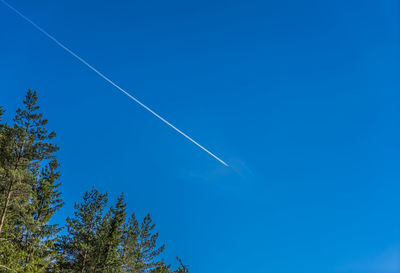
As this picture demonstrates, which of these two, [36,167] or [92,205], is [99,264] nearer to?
[92,205]

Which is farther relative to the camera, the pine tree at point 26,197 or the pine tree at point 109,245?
the pine tree at point 109,245

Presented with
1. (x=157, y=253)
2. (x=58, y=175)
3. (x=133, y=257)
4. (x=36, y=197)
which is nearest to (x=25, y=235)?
(x=36, y=197)

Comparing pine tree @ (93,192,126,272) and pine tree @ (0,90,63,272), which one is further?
pine tree @ (93,192,126,272)

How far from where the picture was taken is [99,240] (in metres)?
28.5

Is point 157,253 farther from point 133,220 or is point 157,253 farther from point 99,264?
point 99,264

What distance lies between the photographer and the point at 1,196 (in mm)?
21484

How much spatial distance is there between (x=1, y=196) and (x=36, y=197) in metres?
4.00

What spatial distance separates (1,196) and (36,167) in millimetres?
2917

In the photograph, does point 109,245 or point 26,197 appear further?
point 109,245

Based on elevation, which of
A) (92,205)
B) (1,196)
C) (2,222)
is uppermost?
(92,205)

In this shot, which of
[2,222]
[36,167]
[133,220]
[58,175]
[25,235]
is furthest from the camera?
[133,220]

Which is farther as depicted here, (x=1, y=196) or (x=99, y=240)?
(x=99, y=240)

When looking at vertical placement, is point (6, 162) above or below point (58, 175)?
below

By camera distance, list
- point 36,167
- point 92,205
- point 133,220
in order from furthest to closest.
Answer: point 133,220, point 92,205, point 36,167
